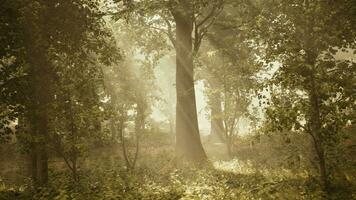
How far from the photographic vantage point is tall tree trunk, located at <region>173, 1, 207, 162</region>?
18734 millimetres

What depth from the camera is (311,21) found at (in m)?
9.18

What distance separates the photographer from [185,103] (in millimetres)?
19016

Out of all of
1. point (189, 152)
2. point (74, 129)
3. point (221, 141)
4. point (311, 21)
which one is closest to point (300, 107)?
point (311, 21)

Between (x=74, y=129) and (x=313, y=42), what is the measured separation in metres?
7.43

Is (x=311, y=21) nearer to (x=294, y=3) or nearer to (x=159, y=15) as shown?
(x=294, y=3)

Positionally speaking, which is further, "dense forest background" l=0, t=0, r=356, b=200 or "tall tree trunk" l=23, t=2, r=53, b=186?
"tall tree trunk" l=23, t=2, r=53, b=186

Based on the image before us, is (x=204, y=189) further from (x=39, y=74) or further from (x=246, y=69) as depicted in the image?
(x=39, y=74)

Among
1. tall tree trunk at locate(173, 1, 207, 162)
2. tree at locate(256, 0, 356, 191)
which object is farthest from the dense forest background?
tall tree trunk at locate(173, 1, 207, 162)

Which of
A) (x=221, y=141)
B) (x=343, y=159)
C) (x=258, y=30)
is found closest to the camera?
(x=258, y=30)

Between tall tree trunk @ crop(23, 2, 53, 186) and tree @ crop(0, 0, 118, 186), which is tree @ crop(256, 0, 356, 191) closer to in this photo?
tree @ crop(0, 0, 118, 186)

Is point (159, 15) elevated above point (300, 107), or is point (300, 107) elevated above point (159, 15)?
point (159, 15)

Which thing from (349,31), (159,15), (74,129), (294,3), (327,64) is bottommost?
(74,129)

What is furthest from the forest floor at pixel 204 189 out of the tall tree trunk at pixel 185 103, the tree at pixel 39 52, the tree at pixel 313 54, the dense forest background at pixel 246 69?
the tall tree trunk at pixel 185 103

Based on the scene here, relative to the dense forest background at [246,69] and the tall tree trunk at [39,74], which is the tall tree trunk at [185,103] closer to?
the dense forest background at [246,69]
